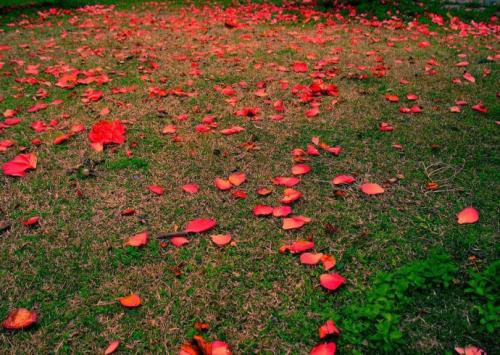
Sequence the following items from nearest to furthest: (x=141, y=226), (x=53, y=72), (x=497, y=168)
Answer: (x=141, y=226) < (x=497, y=168) < (x=53, y=72)

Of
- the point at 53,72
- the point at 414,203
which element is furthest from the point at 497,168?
the point at 53,72

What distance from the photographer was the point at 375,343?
1505 millimetres

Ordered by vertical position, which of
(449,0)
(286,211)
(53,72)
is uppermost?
(449,0)

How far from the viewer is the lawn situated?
5.29ft

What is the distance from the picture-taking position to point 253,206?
2.30 metres

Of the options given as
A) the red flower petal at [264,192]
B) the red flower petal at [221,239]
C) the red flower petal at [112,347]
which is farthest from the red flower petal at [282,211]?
the red flower petal at [112,347]

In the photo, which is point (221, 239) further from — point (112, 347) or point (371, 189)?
point (371, 189)

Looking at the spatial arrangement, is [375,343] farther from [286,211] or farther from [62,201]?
[62,201]

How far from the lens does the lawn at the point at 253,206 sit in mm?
1613

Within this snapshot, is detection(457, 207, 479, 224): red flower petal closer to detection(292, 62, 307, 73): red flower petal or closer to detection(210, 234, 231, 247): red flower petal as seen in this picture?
detection(210, 234, 231, 247): red flower petal

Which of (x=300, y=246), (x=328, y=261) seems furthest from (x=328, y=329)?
(x=300, y=246)

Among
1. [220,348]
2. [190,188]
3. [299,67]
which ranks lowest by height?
[220,348]

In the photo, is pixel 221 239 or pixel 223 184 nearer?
pixel 221 239

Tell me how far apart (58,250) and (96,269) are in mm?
301
